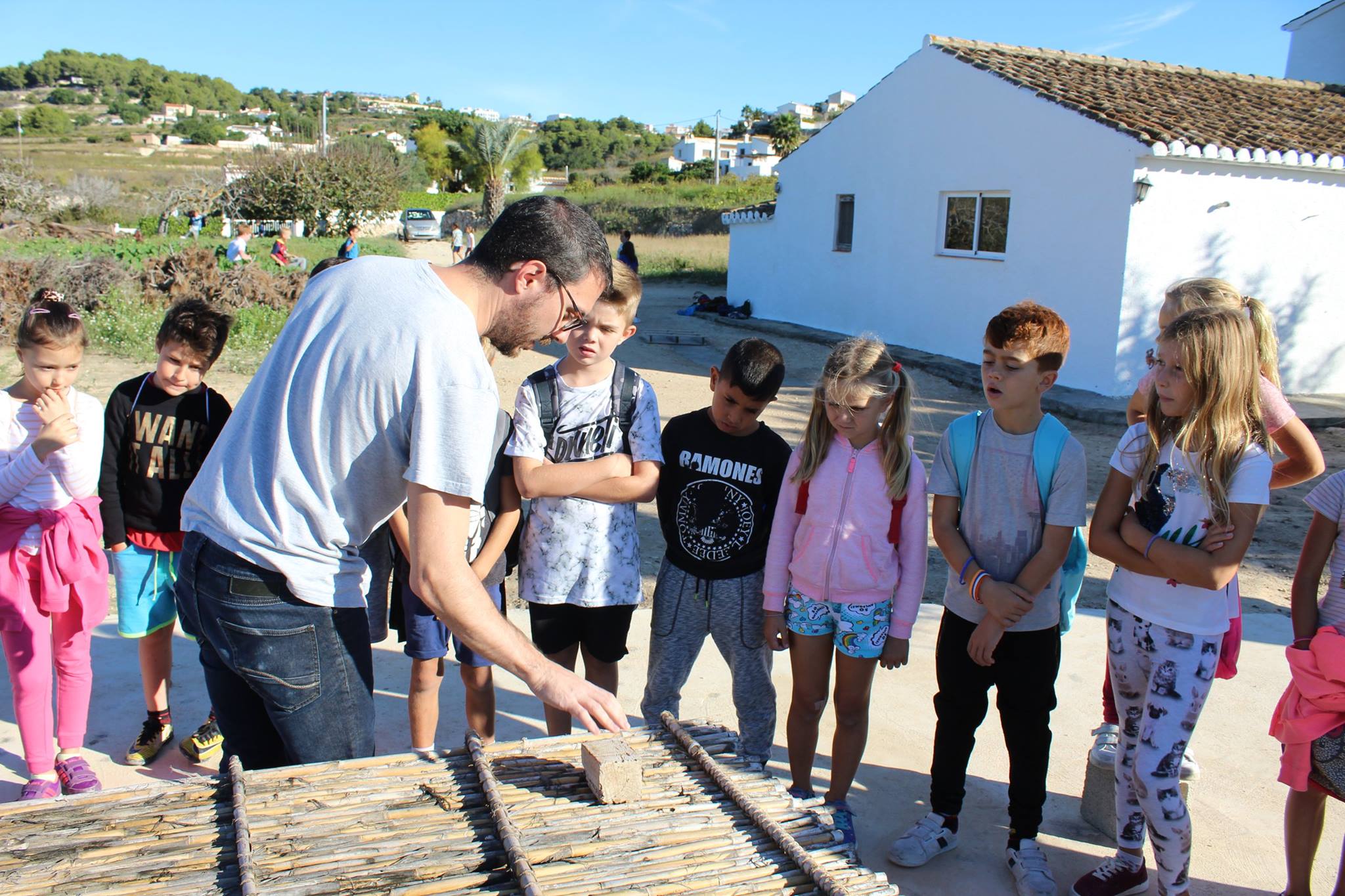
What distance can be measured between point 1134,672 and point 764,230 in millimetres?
17693

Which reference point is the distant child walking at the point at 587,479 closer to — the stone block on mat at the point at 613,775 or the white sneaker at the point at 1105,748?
the stone block on mat at the point at 613,775

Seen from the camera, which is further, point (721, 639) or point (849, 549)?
point (721, 639)

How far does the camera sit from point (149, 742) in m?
3.55

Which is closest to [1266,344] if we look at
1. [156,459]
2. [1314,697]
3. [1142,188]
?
[1314,697]

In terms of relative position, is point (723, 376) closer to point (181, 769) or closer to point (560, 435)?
point (560, 435)

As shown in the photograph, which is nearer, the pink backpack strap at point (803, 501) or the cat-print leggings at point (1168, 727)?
the cat-print leggings at point (1168, 727)

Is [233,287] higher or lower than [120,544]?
higher

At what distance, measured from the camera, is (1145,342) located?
11727 millimetres

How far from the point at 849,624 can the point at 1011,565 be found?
0.56m

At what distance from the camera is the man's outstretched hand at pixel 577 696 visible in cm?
197

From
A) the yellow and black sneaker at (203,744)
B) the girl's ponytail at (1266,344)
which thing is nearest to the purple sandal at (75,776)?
the yellow and black sneaker at (203,744)

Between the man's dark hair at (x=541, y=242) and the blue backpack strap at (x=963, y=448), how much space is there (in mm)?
1576

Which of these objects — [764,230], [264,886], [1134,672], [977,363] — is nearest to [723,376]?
[1134,672]

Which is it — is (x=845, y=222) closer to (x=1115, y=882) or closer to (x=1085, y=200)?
(x=1085, y=200)
